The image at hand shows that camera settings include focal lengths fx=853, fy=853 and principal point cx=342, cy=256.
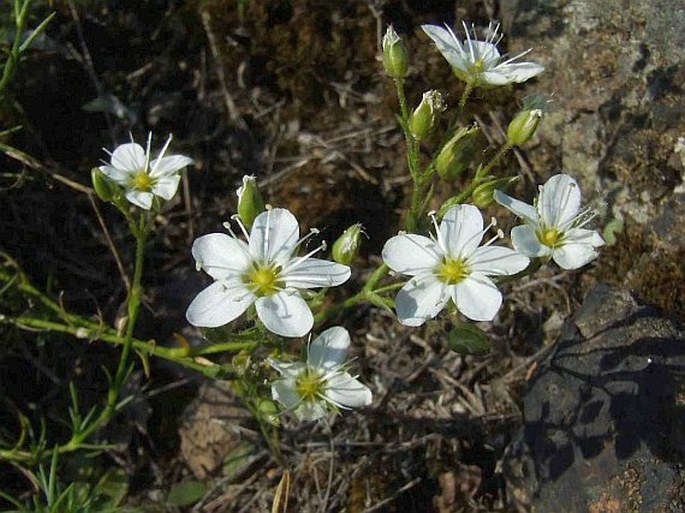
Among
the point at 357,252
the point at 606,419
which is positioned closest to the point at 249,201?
the point at 357,252

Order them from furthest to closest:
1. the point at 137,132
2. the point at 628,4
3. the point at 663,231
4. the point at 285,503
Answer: the point at 137,132 → the point at 628,4 → the point at 663,231 → the point at 285,503

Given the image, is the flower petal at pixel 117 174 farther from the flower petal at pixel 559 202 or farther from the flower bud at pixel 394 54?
the flower petal at pixel 559 202

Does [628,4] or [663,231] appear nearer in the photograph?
[663,231]

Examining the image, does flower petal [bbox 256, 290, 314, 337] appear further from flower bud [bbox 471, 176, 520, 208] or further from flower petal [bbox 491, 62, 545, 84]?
flower petal [bbox 491, 62, 545, 84]

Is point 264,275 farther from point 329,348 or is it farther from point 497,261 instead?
point 497,261

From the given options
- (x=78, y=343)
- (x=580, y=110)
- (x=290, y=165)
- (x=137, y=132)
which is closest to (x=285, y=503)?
(x=78, y=343)

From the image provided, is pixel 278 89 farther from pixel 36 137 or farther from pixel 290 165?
pixel 36 137

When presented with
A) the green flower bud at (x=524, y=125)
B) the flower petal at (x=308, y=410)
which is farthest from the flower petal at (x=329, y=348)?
the green flower bud at (x=524, y=125)
